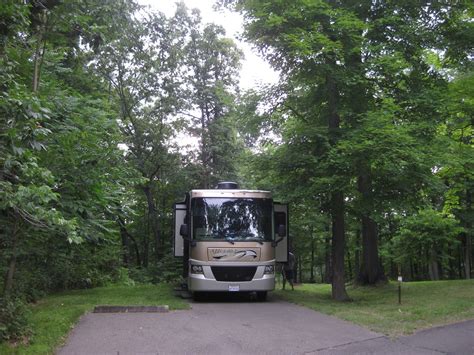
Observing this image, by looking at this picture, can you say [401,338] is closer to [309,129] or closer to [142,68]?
[309,129]

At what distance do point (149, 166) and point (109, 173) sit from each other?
16.5 meters

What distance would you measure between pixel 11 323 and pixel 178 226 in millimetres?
7880

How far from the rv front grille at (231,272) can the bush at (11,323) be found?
19.9 feet

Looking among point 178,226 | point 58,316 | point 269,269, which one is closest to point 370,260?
point 269,269

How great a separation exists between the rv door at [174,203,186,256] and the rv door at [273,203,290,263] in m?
2.90

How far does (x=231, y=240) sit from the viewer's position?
13.2 metres

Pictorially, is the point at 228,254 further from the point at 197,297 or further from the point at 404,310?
the point at 404,310

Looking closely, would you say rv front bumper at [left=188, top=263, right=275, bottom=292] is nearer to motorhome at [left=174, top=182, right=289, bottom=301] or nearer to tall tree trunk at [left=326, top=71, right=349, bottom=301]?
motorhome at [left=174, top=182, right=289, bottom=301]

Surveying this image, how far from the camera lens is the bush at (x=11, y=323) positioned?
694cm

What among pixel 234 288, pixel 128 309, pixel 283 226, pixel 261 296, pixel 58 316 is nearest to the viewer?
pixel 58 316

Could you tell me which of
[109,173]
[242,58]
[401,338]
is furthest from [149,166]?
[401,338]

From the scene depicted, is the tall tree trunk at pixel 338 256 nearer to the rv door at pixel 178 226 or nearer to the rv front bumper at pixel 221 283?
the rv front bumper at pixel 221 283

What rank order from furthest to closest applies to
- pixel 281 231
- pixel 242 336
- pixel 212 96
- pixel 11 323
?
pixel 212 96
pixel 281 231
pixel 242 336
pixel 11 323

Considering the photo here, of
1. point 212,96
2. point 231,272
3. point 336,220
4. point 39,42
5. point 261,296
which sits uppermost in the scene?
point 212,96
